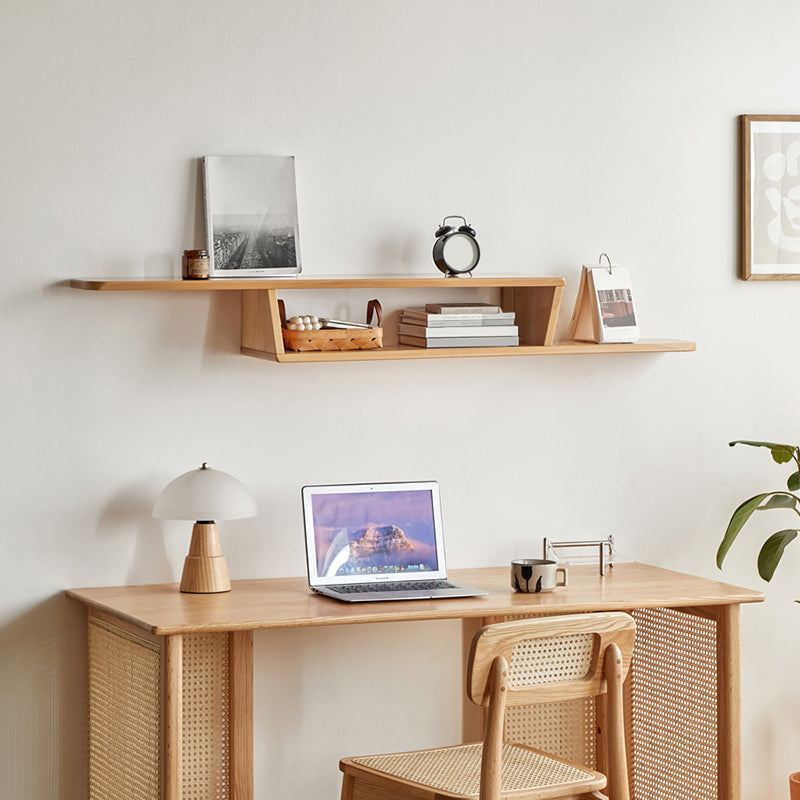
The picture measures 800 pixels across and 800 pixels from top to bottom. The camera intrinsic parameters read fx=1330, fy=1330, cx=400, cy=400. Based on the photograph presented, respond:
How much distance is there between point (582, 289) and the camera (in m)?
3.24

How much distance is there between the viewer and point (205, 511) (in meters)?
2.85

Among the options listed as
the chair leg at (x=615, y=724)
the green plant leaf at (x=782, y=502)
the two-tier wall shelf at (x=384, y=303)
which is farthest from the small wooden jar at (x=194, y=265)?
the green plant leaf at (x=782, y=502)

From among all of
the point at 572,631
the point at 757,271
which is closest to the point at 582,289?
the point at 757,271

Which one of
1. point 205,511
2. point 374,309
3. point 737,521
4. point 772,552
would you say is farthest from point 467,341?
point 772,552

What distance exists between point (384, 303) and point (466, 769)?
3.62ft

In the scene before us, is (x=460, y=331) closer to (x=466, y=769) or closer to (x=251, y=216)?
(x=251, y=216)

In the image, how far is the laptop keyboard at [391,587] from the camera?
2.93 m

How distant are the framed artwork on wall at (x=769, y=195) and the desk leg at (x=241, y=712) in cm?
158

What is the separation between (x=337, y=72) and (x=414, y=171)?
29 cm

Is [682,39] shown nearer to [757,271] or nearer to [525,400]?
[757,271]

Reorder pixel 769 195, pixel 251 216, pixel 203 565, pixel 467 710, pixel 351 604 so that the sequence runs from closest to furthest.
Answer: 1. pixel 351 604
2. pixel 203 565
3. pixel 251 216
4. pixel 467 710
5. pixel 769 195

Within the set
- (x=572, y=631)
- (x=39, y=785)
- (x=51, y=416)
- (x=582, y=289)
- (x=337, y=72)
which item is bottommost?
Answer: (x=39, y=785)

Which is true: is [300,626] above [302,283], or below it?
below

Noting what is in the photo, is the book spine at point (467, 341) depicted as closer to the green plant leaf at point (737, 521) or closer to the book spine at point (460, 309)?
the book spine at point (460, 309)
